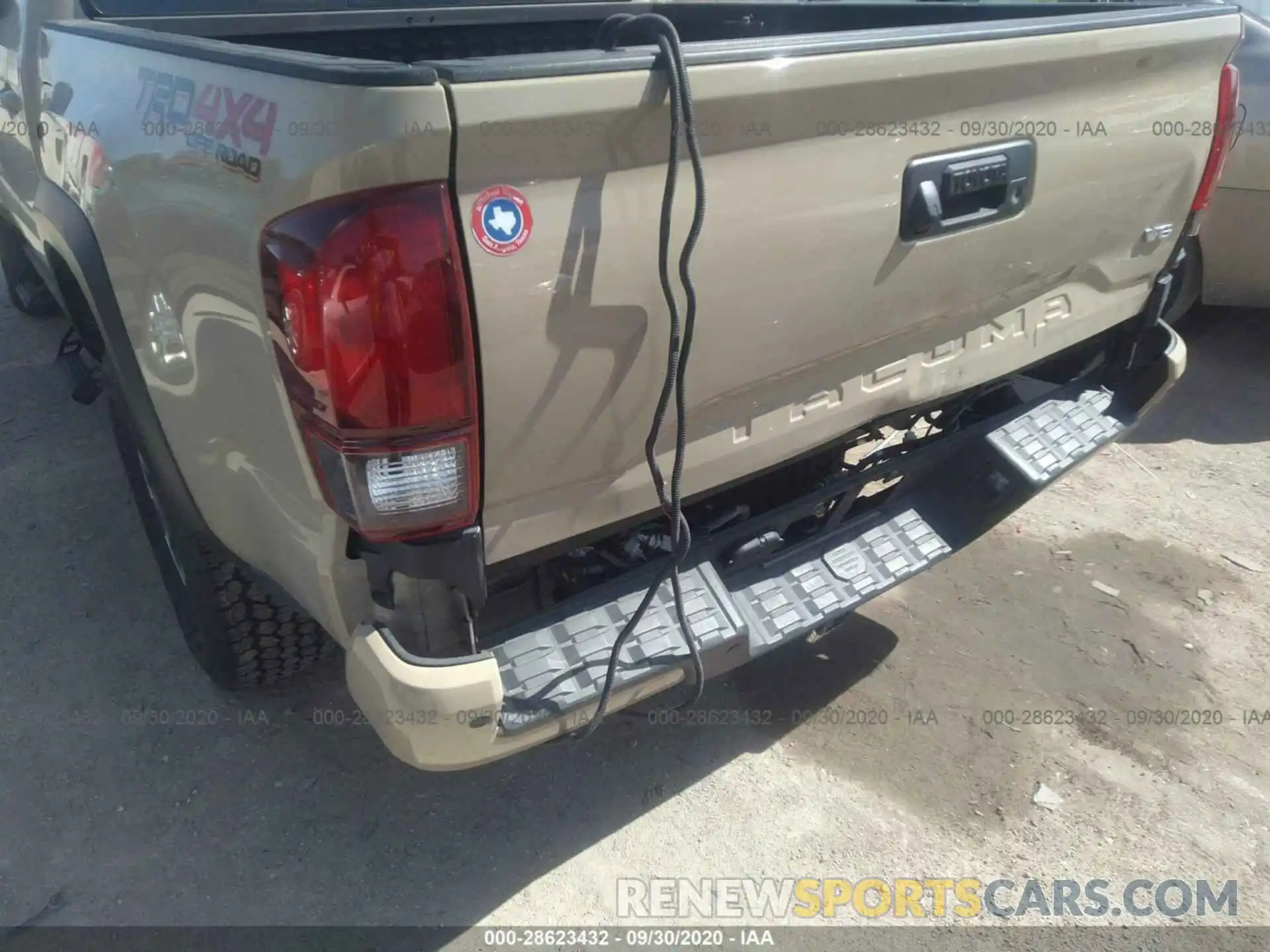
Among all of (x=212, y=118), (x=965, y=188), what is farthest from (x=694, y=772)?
(x=212, y=118)

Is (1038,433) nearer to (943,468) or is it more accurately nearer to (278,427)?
(943,468)

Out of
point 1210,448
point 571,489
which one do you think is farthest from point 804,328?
point 1210,448

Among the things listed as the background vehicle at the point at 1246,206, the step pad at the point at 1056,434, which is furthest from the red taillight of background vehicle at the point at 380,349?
the background vehicle at the point at 1246,206

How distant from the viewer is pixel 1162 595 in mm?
3273

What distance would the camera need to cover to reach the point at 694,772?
2.59m

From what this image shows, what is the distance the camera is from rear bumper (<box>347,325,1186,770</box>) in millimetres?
1681

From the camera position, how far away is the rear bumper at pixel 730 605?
1681 millimetres

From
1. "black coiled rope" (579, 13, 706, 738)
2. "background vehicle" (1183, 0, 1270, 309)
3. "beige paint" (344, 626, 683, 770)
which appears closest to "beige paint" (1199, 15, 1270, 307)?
"background vehicle" (1183, 0, 1270, 309)

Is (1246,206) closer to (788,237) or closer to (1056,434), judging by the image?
(1056,434)

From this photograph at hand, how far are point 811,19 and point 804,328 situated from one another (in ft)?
6.95
